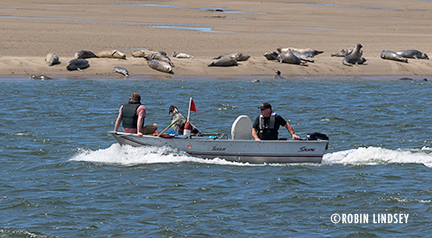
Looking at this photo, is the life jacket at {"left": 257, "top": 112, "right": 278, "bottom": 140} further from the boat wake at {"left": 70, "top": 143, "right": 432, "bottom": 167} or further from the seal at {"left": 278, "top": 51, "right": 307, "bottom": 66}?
the seal at {"left": 278, "top": 51, "right": 307, "bottom": 66}

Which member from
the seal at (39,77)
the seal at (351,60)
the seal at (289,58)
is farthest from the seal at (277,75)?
the seal at (39,77)

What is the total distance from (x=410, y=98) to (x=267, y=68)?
9941mm

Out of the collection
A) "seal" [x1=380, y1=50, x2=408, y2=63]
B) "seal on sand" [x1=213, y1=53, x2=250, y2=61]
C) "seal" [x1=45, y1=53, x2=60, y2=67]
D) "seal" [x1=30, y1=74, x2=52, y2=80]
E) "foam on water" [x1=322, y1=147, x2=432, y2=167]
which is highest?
"foam on water" [x1=322, y1=147, x2=432, y2=167]

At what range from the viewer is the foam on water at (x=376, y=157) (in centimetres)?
1495

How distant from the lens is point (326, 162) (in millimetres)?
14992

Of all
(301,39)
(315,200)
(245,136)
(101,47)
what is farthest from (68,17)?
(315,200)

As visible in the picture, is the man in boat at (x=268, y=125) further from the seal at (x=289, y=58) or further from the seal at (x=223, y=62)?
the seal at (x=289, y=58)

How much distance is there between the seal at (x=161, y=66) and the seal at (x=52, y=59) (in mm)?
5089

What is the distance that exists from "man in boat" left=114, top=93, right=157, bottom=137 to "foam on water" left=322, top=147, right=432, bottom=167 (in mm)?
4616

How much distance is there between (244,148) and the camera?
14469mm

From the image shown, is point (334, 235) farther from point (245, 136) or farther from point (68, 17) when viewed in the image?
point (68, 17)

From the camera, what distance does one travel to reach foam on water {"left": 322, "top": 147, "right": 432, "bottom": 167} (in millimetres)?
14945

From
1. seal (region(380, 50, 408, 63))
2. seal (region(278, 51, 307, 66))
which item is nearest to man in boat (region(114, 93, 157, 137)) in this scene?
seal (region(278, 51, 307, 66))

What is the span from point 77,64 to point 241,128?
20074 mm
